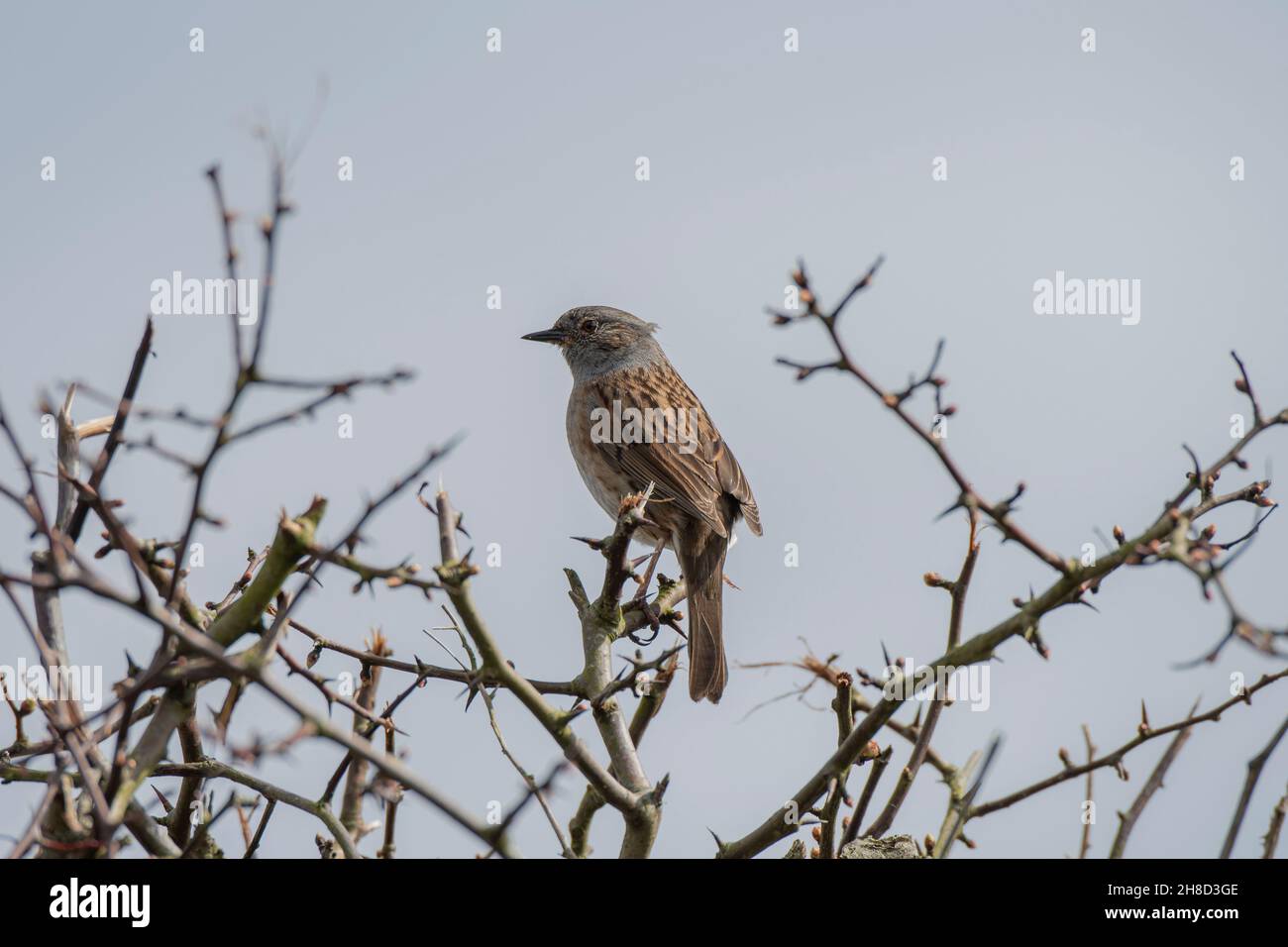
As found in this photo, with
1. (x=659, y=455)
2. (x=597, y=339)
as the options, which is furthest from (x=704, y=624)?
(x=597, y=339)

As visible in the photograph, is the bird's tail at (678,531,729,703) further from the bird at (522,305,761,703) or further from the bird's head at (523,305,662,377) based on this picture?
the bird's head at (523,305,662,377)

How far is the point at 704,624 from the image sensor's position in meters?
6.01

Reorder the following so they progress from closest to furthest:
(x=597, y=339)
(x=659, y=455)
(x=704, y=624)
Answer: (x=704, y=624) → (x=659, y=455) → (x=597, y=339)

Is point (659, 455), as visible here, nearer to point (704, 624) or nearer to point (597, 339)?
point (704, 624)

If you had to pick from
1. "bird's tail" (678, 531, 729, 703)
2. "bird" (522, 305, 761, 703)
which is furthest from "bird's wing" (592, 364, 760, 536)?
"bird's tail" (678, 531, 729, 703)

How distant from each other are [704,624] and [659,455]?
116cm

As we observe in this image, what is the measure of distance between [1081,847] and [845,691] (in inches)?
29.2

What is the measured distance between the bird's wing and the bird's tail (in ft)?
0.65

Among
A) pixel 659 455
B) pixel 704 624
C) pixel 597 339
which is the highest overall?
pixel 597 339

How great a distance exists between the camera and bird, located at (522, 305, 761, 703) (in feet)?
20.1

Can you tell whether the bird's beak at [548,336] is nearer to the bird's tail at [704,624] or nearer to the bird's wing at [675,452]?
the bird's wing at [675,452]

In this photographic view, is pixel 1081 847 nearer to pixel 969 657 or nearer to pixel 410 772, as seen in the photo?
pixel 969 657

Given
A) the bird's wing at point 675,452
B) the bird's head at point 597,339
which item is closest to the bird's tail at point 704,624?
the bird's wing at point 675,452
